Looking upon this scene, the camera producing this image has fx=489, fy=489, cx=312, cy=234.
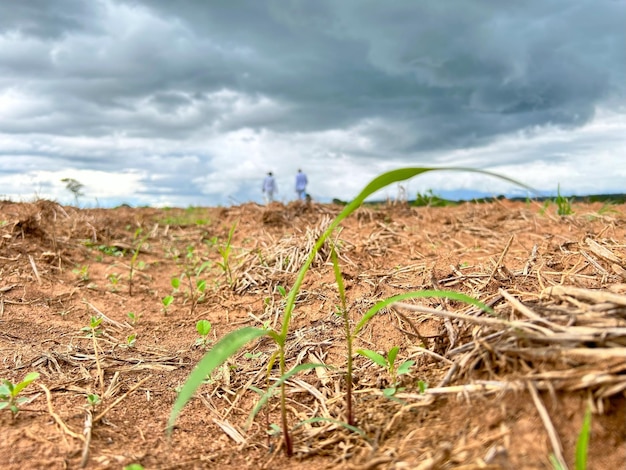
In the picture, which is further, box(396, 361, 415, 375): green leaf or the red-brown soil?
box(396, 361, 415, 375): green leaf

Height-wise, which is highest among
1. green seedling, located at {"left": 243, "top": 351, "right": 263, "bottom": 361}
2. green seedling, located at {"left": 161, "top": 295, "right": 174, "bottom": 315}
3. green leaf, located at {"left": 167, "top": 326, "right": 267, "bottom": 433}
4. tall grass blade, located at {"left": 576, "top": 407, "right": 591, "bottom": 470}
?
green leaf, located at {"left": 167, "top": 326, "right": 267, "bottom": 433}

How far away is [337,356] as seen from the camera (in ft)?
7.36

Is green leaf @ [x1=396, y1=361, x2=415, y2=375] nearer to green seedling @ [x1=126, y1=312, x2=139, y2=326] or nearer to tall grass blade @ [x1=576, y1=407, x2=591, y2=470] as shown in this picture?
tall grass blade @ [x1=576, y1=407, x2=591, y2=470]

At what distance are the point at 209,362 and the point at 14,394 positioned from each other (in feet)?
3.41

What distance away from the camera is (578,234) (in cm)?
423

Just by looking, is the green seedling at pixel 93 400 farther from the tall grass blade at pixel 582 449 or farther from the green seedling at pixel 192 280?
the green seedling at pixel 192 280

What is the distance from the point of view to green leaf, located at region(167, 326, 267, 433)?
1.00 metres

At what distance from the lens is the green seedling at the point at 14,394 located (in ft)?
5.44

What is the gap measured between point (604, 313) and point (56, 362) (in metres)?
2.31

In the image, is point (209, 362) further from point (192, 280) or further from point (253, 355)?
point (192, 280)

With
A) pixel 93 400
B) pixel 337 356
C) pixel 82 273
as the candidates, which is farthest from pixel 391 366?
pixel 82 273

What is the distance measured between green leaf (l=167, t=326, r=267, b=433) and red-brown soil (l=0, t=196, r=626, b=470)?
47 cm

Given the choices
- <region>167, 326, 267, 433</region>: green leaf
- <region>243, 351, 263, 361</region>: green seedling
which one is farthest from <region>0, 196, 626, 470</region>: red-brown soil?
<region>167, 326, 267, 433</region>: green leaf

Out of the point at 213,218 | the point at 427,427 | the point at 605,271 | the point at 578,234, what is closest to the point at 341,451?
the point at 427,427
